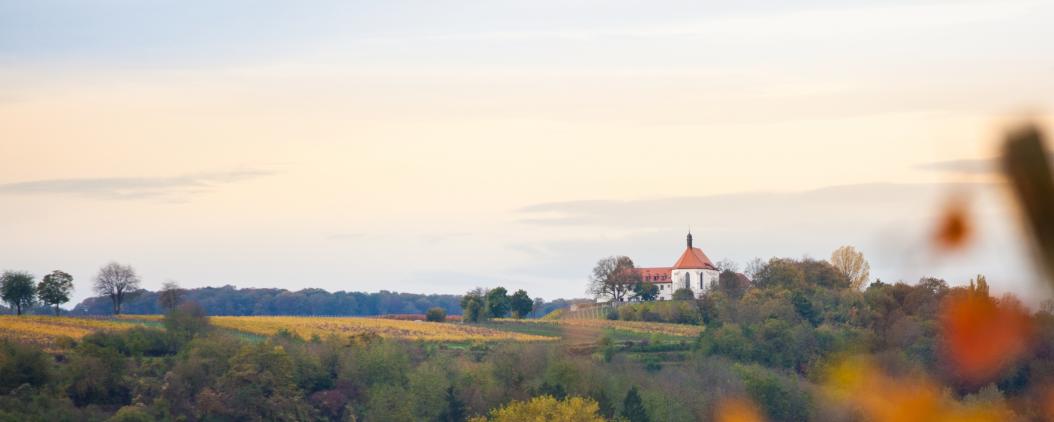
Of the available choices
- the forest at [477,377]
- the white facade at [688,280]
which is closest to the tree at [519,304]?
the forest at [477,377]

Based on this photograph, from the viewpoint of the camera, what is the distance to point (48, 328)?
9706 centimetres

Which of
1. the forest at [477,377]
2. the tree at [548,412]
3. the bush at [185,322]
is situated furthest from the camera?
the bush at [185,322]

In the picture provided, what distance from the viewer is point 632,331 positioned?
12488 cm

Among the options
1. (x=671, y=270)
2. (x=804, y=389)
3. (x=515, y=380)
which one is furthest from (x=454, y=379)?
(x=671, y=270)

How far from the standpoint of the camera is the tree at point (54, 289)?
372 ft

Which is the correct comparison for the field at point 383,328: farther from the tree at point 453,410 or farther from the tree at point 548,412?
the tree at point 548,412

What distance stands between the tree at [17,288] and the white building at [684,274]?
85.2 metres

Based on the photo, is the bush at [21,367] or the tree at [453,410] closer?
the bush at [21,367]

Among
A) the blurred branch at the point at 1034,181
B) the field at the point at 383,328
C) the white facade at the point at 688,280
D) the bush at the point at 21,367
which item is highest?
the white facade at the point at 688,280

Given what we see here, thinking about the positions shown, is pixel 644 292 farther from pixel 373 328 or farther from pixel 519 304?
pixel 373 328

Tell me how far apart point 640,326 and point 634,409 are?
165 ft

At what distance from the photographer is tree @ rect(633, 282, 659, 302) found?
519 ft

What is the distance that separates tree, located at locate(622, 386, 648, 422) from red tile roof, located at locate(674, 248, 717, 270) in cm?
10348

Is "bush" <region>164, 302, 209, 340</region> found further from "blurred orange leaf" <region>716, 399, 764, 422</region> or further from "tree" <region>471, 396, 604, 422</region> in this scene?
"blurred orange leaf" <region>716, 399, 764, 422</region>
